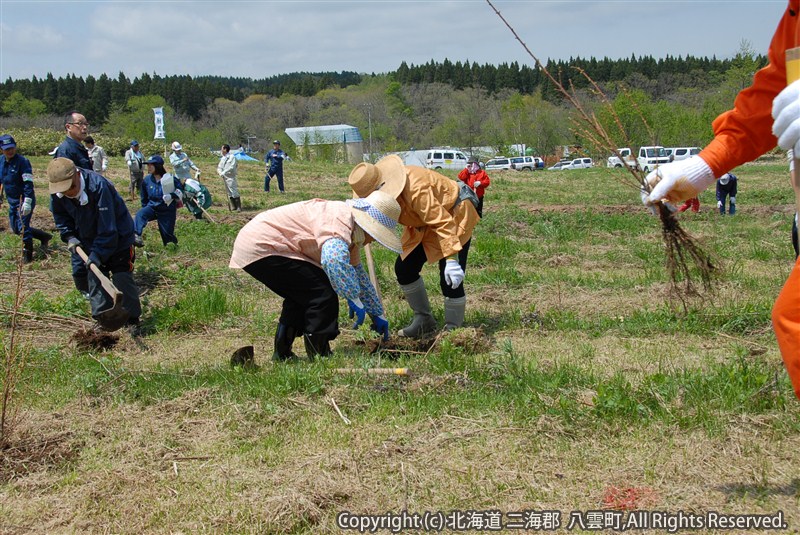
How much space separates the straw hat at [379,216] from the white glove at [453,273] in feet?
3.31

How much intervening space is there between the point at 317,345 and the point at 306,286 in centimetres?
46

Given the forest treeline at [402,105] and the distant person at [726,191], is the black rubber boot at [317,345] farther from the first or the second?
the forest treeline at [402,105]

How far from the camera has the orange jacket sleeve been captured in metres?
2.76

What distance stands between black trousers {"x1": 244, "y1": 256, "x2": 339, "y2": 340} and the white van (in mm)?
39367

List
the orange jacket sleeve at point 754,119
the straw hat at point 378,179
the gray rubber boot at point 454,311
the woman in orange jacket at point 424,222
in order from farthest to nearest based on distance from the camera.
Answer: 1. the gray rubber boot at point 454,311
2. the woman in orange jacket at point 424,222
3. the straw hat at point 378,179
4. the orange jacket sleeve at point 754,119

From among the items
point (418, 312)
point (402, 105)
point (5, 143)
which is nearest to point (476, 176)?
point (418, 312)

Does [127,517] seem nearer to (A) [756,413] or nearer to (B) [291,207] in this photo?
(B) [291,207]

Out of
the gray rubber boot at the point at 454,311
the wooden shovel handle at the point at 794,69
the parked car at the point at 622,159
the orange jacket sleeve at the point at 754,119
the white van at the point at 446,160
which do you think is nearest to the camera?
the wooden shovel handle at the point at 794,69

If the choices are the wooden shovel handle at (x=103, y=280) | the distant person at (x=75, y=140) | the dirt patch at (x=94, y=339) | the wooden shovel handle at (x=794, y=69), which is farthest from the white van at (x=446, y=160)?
the wooden shovel handle at (x=794, y=69)

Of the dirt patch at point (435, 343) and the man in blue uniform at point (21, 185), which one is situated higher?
the man in blue uniform at point (21, 185)

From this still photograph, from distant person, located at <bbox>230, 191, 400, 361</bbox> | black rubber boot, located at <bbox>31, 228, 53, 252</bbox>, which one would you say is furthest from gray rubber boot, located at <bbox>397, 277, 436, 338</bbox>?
black rubber boot, located at <bbox>31, 228, 53, 252</bbox>

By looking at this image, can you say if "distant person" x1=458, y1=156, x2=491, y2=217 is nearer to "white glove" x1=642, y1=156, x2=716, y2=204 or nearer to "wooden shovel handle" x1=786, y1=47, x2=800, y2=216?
"white glove" x1=642, y1=156, x2=716, y2=204

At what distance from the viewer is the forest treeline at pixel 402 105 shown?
174 feet

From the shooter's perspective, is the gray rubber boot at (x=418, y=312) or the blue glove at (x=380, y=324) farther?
the gray rubber boot at (x=418, y=312)
